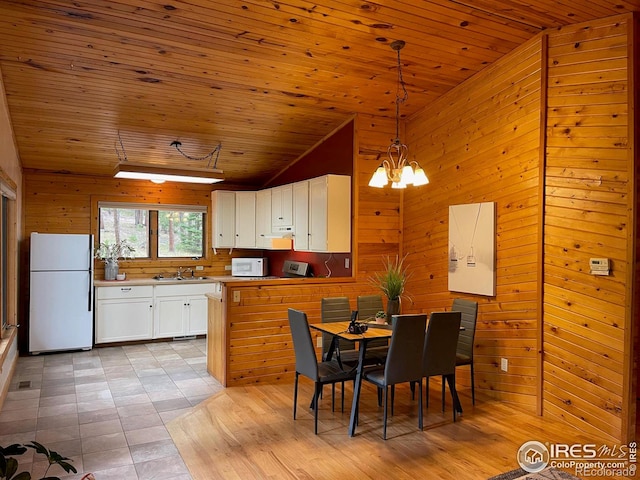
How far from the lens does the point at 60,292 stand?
19.7 ft

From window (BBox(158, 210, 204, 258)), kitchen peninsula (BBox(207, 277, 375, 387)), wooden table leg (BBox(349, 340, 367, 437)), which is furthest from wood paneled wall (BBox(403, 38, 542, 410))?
window (BBox(158, 210, 204, 258))

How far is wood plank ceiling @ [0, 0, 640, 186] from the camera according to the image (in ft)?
11.1

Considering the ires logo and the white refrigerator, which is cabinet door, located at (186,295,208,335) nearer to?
the white refrigerator

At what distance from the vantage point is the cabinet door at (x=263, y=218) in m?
6.68

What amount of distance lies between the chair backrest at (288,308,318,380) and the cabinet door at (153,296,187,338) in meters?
3.53

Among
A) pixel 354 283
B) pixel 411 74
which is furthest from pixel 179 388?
pixel 411 74

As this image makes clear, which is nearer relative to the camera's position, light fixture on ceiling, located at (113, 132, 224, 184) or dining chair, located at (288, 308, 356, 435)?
dining chair, located at (288, 308, 356, 435)

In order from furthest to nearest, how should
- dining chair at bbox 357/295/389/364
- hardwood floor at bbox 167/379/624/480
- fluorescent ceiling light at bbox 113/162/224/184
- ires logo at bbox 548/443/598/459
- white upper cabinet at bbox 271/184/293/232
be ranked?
white upper cabinet at bbox 271/184/293/232, fluorescent ceiling light at bbox 113/162/224/184, dining chair at bbox 357/295/389/364, ires logo at bbox 548/443/598/459, hardwood floor at bbox 167/379/624/480

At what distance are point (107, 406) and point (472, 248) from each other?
11.7 ft

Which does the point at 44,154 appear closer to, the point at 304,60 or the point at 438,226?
the point at 304,60

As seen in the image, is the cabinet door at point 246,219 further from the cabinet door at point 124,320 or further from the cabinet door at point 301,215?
the cabinet door at point 124,320

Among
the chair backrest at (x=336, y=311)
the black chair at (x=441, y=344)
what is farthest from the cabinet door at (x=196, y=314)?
the black chair at (x=441, y=344)

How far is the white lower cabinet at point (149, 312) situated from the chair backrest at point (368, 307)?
3141mm

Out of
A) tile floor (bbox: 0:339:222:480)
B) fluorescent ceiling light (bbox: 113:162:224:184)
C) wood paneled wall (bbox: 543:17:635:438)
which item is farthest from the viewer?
fluorescent ceiling light (bbox: 113:162:224:184)
